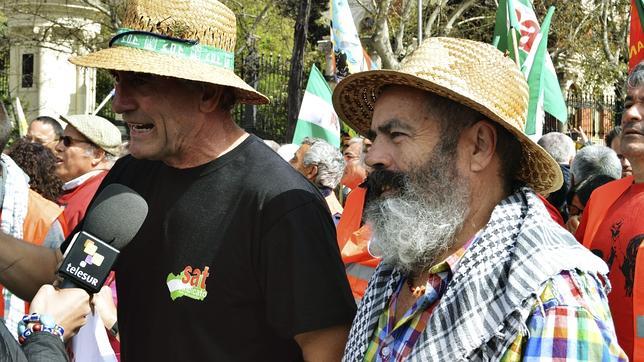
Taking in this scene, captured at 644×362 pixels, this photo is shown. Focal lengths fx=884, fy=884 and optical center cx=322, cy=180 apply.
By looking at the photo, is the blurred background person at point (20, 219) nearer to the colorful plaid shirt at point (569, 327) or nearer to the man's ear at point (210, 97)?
the man's ear at point (210, 97)

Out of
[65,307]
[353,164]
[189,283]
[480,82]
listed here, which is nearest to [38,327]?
[65,307]

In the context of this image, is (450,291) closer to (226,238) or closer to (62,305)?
(226,238)

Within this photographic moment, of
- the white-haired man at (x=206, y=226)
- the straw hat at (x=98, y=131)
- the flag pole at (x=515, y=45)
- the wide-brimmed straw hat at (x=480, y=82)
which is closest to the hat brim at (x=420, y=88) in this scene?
the wide-brimmed straw hat at (x=480, y=82)

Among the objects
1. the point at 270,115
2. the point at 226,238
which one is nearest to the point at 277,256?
the point at 226,238

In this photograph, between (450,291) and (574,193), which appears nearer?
(450,291)

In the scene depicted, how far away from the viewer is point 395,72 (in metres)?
2.58

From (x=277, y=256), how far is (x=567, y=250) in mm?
981

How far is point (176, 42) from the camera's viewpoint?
10.4 ft

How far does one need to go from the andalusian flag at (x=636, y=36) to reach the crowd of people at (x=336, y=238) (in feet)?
9.09

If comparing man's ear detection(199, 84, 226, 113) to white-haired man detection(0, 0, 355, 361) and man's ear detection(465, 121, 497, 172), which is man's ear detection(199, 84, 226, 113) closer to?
white-haired man detection(0, 0, 355, 361)

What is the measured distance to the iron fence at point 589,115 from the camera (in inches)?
964

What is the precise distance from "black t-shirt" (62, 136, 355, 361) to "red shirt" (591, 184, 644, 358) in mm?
1452

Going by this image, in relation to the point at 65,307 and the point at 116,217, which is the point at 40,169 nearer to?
the point at 116,217

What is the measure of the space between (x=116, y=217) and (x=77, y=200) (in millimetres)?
3622
